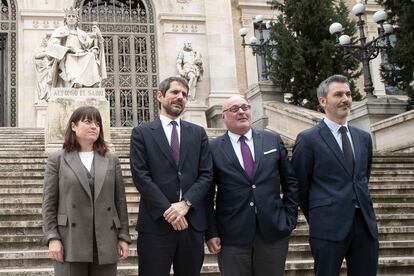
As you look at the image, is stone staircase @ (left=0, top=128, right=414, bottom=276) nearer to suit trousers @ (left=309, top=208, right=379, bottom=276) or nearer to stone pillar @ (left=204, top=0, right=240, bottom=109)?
suit trousers @ (left=309, top=208, right=379, bottom=276)

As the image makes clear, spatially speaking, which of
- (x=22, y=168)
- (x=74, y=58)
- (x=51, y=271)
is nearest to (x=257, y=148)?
(x=51, y=271)

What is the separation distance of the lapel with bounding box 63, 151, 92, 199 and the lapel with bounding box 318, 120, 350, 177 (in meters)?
1.68

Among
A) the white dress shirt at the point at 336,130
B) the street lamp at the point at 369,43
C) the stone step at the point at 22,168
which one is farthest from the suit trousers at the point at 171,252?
the street lamp at the point at 369,43

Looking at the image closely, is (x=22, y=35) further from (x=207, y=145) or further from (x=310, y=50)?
(x=207, y=145)

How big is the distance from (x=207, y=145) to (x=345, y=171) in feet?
3.22

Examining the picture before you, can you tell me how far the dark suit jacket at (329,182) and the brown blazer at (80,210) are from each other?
1291 mm

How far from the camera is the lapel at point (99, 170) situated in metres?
3.74

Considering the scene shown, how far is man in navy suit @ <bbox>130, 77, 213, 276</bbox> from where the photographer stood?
12.4 feet

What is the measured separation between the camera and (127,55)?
771 inches

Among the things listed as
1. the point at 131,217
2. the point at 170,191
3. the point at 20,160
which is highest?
the point at 20,160

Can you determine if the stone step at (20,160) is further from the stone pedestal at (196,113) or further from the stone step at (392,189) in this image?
the stone pedestal at (196,113)

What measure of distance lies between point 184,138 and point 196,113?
14809mm

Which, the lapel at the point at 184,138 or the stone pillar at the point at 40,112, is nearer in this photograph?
the lapel at the point at 184,138

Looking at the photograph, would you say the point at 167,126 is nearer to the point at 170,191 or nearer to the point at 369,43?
the point at 170,191
